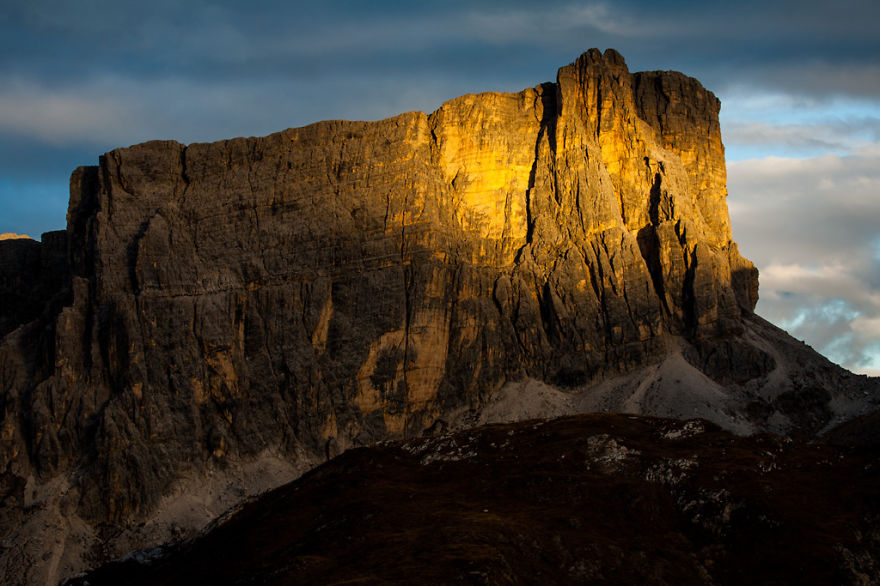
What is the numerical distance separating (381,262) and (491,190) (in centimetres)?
1936

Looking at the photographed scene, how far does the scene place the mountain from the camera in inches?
4281

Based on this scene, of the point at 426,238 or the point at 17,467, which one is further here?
the point at 426,238

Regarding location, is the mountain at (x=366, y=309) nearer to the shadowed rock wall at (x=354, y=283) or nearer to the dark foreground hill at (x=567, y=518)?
the shadowed rock wall at (x=354, y=283)

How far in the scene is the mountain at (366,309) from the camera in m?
109

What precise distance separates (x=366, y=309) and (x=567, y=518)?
64.6 meters

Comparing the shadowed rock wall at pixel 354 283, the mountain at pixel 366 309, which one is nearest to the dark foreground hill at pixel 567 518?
the mountain at pixel 366 309

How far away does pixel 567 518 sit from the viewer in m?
56.5

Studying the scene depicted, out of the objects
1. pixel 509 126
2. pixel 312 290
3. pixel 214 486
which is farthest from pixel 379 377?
pixel 509 126

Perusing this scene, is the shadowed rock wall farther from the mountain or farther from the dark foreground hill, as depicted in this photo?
the dark foreground hill

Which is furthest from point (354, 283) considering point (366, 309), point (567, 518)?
point (567, 518)

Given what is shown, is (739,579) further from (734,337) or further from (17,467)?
(17,467)

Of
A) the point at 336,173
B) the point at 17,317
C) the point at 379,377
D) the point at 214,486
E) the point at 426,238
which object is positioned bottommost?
the point at 214,486

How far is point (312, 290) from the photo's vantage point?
120625 mm

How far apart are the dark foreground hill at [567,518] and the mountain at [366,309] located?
34365 mm
